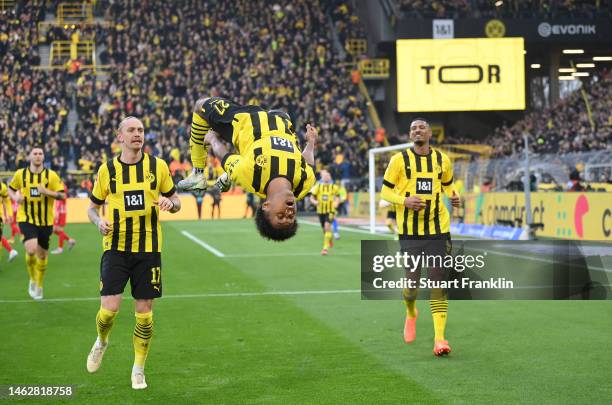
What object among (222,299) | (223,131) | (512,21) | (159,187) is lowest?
(222,299)

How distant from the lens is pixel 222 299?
12273 millimetres

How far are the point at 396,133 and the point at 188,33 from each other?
14.3m

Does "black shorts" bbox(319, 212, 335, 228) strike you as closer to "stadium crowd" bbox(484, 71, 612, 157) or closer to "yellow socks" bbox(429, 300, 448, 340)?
"yellow socks" bbox(429, 300, 448, 340)

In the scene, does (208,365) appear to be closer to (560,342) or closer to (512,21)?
(560,342)

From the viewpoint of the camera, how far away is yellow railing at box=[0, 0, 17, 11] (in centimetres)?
5025

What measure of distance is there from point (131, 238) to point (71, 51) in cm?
4362

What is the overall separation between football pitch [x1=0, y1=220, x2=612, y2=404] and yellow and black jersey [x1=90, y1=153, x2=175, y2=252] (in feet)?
3.96

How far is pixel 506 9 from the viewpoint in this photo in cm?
4538

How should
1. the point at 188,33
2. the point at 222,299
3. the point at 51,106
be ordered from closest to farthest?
the point at 222,299 < the point at 51,106 < the point at 188,33

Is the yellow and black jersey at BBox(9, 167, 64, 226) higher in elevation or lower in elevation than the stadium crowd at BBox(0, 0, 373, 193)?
lower

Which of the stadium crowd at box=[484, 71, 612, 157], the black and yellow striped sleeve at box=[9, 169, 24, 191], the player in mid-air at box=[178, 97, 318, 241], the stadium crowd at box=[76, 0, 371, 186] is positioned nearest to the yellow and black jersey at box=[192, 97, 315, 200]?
the player in mid-air at box=[178, 97, 318, 241]

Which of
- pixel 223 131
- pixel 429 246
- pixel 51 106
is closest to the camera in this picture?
pixel 223 131

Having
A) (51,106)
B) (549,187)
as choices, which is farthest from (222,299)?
(51,106)

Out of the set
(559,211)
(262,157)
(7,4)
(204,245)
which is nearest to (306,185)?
(262,157)
